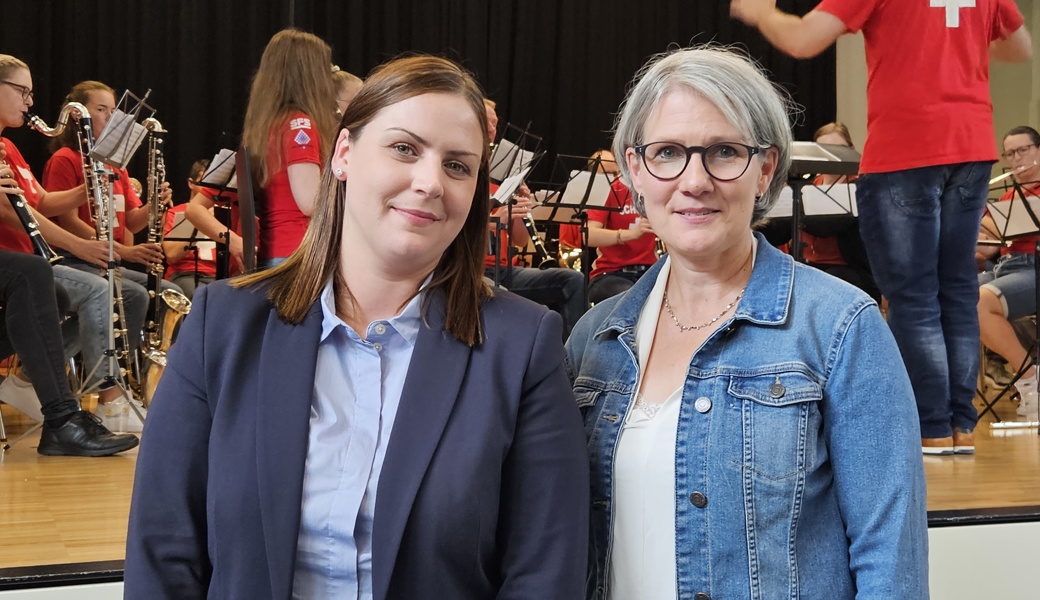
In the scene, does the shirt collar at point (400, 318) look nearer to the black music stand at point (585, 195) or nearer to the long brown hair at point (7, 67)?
the long brown hair at point (7, 67)

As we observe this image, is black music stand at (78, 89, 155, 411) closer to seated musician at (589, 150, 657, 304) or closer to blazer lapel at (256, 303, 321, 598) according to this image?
seated musician at (589, 150, 657, 304)

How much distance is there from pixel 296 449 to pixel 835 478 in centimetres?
74

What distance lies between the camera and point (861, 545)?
1.39m

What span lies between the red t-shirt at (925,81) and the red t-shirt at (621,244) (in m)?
2.39

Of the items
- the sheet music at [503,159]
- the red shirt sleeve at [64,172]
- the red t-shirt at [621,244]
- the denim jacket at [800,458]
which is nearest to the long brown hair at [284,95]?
the sheet music at [503,159]

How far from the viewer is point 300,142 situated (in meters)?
3.34

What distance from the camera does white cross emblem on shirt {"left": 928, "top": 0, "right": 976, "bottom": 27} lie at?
3203 millimetres

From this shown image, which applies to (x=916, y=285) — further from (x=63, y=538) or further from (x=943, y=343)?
(x=63, y=538)

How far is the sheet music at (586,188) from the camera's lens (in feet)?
17.8

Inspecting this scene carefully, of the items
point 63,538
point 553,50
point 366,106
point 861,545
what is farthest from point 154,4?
point 861,545

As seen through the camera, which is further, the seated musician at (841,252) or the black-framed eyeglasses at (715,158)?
the seated musician at (841,252)

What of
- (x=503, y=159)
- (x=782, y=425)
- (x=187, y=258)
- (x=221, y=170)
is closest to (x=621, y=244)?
(x=503, y=159)

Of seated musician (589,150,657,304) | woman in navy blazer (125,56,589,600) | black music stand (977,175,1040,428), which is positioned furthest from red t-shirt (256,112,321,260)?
black music stand (977,175,1040,428)

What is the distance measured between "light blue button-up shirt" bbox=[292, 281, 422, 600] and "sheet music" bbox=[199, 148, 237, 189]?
329 centimetres
